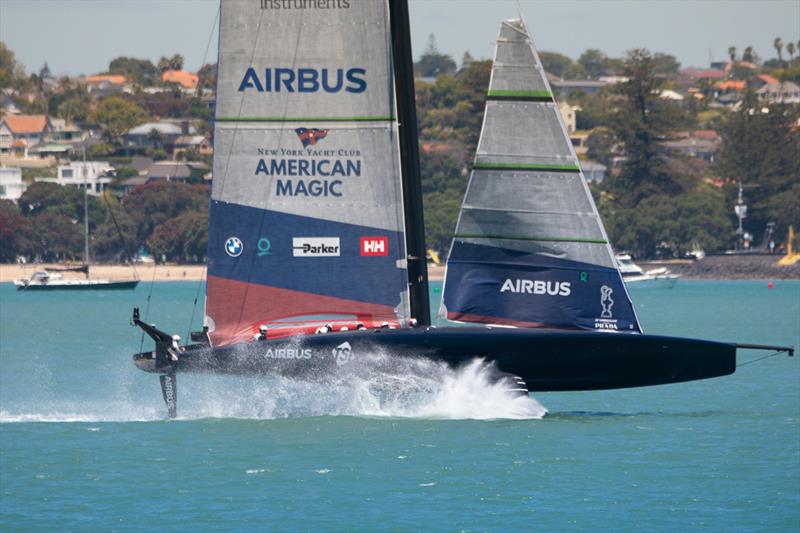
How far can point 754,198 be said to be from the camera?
143125 millimetres

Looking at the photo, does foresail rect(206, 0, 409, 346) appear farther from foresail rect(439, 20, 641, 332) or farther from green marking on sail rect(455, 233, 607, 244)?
foresail rect(439, 20, 641, 332)

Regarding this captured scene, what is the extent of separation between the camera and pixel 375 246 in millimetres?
27781

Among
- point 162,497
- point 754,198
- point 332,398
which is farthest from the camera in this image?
point 754,198

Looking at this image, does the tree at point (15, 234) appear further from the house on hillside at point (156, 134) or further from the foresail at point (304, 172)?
the foresail at point (304, 172)

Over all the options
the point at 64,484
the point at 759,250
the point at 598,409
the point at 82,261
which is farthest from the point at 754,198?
the point at 64,484

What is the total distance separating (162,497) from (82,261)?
125285 mm

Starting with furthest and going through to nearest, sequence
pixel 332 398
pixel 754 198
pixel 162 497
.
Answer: pixel 754 198, pixel 332 398, pixel 162 497

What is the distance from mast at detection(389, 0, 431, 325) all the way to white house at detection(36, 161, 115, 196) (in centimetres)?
13650

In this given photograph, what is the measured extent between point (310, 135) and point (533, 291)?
430cm

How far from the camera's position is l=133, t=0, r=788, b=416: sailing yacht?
1067 inches

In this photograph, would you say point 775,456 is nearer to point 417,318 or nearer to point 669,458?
point 669,458

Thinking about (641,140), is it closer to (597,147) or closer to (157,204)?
Result: (597,147)

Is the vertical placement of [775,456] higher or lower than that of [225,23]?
→ lower

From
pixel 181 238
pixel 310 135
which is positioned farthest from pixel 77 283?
pixel 310 135
